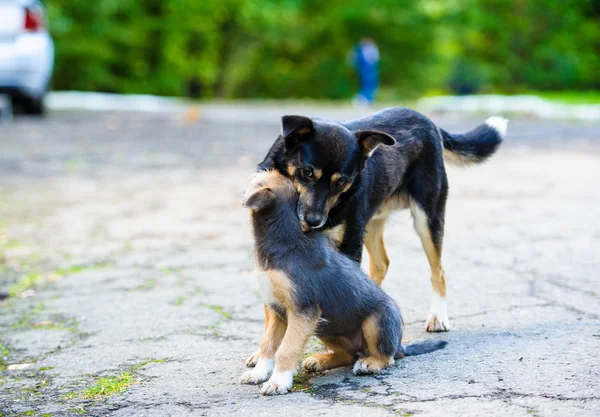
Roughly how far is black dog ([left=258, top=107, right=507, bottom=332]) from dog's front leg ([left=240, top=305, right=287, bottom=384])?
23 cm

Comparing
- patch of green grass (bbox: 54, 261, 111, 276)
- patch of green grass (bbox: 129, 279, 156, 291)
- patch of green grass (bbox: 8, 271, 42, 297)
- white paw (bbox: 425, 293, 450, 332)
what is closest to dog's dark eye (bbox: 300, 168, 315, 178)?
white paw (bbox: 425, 293, 450, 332)

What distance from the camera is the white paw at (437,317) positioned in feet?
16.9

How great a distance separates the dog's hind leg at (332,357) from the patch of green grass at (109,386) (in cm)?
90

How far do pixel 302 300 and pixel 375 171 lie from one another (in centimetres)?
121

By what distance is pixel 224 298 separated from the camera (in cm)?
598

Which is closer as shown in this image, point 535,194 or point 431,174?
point 431,174

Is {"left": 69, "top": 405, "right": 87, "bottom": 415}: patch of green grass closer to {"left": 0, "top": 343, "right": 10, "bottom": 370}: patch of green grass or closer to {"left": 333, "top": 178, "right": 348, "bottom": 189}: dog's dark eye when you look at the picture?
{"left": 0, "top": 343, "right": 10, "bottom": 370}: patch of green grass

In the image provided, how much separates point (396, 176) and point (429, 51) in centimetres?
3748

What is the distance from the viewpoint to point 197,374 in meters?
4.49

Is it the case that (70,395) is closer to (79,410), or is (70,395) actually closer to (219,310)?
(79,410)

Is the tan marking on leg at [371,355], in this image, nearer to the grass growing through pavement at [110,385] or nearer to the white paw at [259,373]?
the white paw at [259,373]

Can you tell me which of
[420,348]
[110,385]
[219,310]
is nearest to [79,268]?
[219,310]

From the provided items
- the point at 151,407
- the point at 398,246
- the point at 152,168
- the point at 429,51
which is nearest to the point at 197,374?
the point at 151,407

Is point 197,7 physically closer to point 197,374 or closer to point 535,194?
point 535,194
